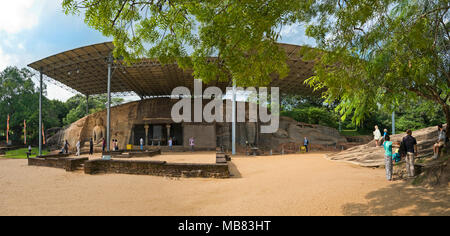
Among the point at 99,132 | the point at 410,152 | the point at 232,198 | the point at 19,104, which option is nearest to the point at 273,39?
the point at 232,198

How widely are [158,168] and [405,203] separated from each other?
25.3 ft

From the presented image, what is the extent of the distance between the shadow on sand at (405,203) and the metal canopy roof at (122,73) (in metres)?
15.7

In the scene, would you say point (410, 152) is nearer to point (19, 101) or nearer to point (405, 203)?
point (405, 203)

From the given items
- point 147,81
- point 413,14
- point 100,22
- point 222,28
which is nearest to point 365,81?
point 413,14

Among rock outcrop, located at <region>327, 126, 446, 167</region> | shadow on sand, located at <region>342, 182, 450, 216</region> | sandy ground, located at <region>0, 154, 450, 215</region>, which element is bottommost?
sandy ground, located at <region>0, 154, 450, 215</region>

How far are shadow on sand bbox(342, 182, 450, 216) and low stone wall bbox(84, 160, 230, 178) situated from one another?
472 cm

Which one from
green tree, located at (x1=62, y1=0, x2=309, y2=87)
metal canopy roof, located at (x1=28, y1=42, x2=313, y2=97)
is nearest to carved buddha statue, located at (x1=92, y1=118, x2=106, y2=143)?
metal canopy roof, located at (x1=28, y1=42, x2=313, y2=97)

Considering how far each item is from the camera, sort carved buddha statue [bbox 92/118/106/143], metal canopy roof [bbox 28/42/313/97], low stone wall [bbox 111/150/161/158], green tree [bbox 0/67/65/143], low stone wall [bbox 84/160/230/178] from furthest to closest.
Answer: green tree [bbox 0/67/65/143] → carved buddha statue [bbox 92/118/106/143] → metal canopy roof [bbox 28/42/313/97] → low stone wall [bbox 111/150/161/158] → low stone wall [bbox 84/160/230/178]

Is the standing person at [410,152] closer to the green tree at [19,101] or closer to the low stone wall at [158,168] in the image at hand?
the low stone wall at [158,168]

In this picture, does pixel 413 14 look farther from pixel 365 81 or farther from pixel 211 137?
pixel 211 137

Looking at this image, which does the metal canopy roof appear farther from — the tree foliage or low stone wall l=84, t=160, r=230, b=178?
low stone wall l=84, t=160, r=230, b=178

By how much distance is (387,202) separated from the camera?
4.53 metres

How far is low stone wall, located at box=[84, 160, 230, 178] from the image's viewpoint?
8258mm

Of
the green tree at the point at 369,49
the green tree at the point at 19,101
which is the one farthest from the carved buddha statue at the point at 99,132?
the green tree at the point at 369,49
